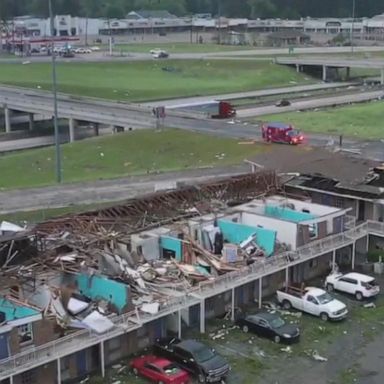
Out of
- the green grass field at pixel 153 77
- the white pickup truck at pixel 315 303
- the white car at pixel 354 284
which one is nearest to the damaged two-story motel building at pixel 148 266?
the white pickup truck at pixel 315 303

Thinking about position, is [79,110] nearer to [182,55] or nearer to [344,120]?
[344,120]

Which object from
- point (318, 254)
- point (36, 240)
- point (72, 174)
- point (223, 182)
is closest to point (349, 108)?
point (72, 174)

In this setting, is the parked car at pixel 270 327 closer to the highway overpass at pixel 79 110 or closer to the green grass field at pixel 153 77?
the highway overpass at pixel 79 110

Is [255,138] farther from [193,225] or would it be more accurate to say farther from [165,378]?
[165,378]

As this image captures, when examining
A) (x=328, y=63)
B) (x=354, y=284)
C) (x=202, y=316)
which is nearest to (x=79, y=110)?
(x=328, y=63)

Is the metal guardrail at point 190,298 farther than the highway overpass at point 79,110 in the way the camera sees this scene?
No

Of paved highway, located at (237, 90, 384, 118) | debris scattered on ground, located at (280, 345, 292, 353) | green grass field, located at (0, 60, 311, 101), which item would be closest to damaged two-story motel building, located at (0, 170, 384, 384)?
debris scattered on ground, located at (280, 345, 292, 353)

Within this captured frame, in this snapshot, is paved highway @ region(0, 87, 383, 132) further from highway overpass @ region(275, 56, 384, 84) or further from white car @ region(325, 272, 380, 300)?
white car @ region(325, 272, 380, 300)
